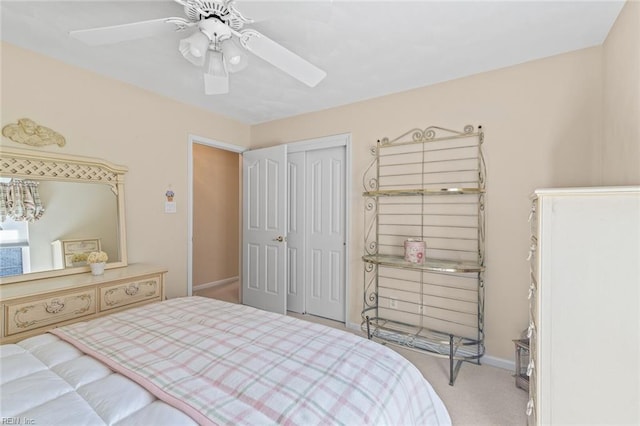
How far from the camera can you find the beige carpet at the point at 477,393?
1.87 metres

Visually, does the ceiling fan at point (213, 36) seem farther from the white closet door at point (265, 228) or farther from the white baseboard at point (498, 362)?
the white baseboard at point (498, 362)

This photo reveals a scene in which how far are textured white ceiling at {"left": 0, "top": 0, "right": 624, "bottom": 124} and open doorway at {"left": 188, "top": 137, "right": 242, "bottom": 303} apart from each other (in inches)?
84.7

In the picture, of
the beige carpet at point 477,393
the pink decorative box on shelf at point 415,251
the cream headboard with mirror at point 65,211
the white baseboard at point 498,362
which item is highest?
the cream headboard with mirror at point 65,211

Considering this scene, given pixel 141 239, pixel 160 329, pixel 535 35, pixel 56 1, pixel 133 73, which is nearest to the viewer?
pixel 160 329

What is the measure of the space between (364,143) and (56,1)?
2500 millimetres

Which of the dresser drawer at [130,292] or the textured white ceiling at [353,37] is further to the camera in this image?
the dresser drawer at [130,292]

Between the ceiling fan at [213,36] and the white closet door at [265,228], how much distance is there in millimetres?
1836

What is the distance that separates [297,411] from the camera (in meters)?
0.93

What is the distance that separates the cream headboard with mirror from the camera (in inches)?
84.7

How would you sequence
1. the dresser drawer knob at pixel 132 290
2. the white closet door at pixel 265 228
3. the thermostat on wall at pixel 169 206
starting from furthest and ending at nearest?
the white closet door at pixel 265 228 → the thermostat on wall at pixel 169 206 → the dresser drawer knob at pixel 132 290

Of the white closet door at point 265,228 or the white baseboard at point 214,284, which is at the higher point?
the white closet door at point 265,228

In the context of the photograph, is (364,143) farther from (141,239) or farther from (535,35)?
(141,239)

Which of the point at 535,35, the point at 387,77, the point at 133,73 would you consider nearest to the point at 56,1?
the point at 133,73

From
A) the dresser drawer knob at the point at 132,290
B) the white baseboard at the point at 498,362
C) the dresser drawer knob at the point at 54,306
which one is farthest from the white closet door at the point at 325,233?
the dresser drawer knob at the point at 54,306
